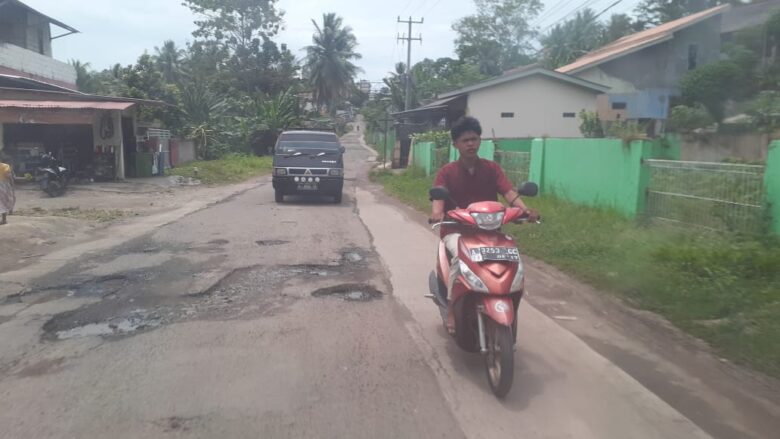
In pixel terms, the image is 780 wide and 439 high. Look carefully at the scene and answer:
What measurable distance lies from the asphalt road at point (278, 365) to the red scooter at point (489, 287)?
265mm

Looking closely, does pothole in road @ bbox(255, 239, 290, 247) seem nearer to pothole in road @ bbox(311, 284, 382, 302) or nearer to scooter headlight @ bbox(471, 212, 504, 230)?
pothole in road @ bbox(311, 284, 382, 302)

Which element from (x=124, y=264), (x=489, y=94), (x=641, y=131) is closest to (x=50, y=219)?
(x=124, y=264)

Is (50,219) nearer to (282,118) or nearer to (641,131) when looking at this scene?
(641,131)

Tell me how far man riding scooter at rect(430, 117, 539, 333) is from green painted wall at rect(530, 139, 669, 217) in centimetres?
594

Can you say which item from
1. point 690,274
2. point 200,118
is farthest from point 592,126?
point 200,118

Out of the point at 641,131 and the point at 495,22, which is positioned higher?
the point at 495,22

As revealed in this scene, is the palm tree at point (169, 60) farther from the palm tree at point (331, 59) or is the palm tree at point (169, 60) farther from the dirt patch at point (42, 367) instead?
the dirt patch at point (42, 367)

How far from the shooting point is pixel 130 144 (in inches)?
941

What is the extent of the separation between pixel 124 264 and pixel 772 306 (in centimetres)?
739

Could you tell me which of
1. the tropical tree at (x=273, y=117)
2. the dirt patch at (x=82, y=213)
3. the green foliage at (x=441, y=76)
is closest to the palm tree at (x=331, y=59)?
the green foliage at (x=441, y=76)

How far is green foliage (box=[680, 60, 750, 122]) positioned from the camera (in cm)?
Answer: 1155

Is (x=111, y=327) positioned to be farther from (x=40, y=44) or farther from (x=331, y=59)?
(x=331, y=59)

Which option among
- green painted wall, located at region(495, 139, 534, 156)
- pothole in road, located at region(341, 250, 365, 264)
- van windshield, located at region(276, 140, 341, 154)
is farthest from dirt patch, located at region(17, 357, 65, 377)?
green painted wall, located at region(495, 139, 534, 156)

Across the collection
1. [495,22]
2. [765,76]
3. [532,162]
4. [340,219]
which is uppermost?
[495,22]
